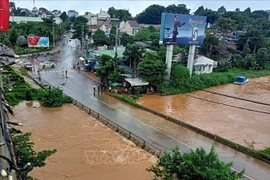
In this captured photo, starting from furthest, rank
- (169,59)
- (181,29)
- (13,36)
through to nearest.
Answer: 1. (13,36)
2. (181,29)
3. (169,59)

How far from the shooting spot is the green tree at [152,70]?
27.2m

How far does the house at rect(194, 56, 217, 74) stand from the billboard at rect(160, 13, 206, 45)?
3.78 metres

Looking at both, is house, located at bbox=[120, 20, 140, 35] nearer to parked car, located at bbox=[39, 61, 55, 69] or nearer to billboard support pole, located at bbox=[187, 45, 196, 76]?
parked car, located at bbox=[39, 61, 55, 69]

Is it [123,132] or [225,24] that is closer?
[123,132]

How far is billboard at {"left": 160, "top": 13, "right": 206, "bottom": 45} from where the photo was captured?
1093 inches

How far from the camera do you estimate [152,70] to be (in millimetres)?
27203

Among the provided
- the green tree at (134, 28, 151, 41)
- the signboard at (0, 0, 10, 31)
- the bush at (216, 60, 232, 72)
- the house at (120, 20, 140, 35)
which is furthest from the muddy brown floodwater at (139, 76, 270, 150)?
the house at (120, 20, 140, 35)

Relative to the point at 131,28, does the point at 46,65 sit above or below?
below

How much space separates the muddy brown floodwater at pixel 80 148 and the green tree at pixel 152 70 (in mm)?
7748

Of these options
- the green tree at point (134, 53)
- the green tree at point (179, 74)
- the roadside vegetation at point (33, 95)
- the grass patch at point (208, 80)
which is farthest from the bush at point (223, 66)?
the roadside vegetation at point (33, 95)

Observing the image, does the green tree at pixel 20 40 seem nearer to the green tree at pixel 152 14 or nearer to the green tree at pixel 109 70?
the green tree at pixel 109 70

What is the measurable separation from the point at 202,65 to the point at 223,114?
1254 centimetres

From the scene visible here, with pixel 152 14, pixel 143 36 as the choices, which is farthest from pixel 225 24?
pixel 152 14

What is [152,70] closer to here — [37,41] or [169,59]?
[169,59]
